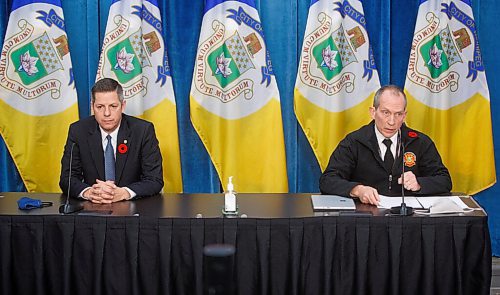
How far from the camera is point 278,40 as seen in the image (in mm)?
4605

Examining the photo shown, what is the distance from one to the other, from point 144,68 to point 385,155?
5.58ft

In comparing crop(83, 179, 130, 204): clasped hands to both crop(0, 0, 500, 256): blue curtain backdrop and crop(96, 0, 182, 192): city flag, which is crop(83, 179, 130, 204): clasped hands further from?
crop(0, 0, 500, 256): blue curtain backdrop

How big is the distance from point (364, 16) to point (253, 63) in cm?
80

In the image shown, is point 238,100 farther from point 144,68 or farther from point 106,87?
point 106,87

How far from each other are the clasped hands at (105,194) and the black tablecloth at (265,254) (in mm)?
363

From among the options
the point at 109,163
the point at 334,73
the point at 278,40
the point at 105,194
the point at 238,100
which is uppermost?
the point at 278,40

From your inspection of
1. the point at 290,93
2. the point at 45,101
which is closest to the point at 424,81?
the point at 290,93

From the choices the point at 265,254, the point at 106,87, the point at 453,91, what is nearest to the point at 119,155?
the point at 106,87

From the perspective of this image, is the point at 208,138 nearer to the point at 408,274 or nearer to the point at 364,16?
the point at 364,16

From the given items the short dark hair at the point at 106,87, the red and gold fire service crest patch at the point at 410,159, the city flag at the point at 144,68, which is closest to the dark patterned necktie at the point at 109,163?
the short dark hair at the point at 106,87

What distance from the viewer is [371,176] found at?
368 centimetres

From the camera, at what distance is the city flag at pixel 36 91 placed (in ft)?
14.4

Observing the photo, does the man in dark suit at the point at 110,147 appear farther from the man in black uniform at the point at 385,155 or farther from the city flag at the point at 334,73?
the city flag at the point at 334,73

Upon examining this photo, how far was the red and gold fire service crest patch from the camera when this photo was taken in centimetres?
365
